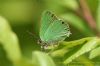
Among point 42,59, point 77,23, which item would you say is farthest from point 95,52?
point 77,23

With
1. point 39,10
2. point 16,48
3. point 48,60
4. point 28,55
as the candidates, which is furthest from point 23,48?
point 48,60

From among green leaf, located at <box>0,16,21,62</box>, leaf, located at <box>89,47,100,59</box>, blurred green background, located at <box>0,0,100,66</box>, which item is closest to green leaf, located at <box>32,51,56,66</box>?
leaf, located at <box>89,47,100,59</box>

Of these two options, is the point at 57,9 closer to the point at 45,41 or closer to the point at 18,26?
the point at 18,26

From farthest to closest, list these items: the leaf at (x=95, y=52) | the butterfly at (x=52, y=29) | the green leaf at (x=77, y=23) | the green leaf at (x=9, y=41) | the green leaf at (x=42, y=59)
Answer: the green leaf at (x=77, y=23) → the green leaf at (x=9, y=41) → the butterfly at (x=52, y=29) → the green leaf at (x=42, y=59) → the leaf at (x=95, y=52)

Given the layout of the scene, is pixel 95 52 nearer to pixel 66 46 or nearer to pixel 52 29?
pixel 66 46

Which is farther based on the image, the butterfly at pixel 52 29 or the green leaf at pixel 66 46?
the butterfly at pixel 52 29

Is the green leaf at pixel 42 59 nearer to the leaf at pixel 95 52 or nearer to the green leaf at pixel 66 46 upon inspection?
the green leaf at pixel 66 46

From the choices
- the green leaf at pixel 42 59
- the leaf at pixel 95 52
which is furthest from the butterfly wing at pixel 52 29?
the leaf at pixel 95 52
